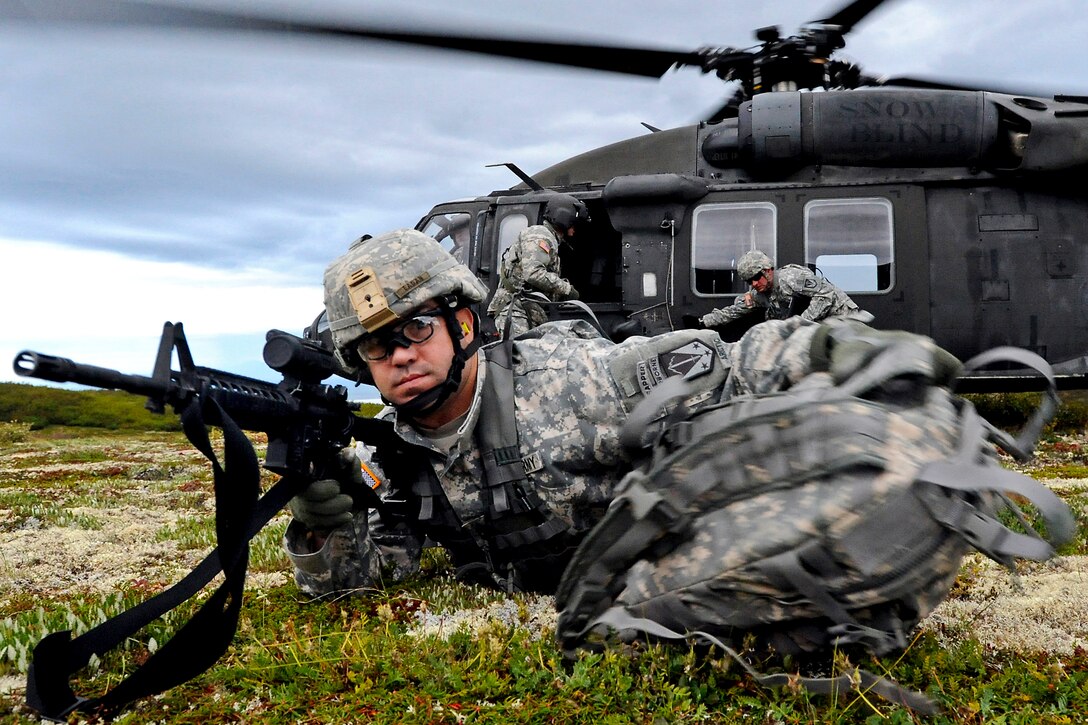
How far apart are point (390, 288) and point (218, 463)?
37.0 inches

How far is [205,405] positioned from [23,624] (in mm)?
1808

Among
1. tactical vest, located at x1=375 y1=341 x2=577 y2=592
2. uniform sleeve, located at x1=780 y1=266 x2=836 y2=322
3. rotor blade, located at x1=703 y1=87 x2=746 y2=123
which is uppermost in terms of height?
rotor blade, located at x1=703 y1=87 x2=746 y2=123

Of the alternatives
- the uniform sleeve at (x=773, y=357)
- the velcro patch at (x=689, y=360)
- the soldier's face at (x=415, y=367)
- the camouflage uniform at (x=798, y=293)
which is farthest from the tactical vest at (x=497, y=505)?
the camouflage uniform at (x=798, y=293)

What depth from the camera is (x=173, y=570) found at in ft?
17.5

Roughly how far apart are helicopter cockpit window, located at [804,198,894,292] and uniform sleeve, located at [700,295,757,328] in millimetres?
832

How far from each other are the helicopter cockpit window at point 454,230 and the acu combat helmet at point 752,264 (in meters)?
3.34

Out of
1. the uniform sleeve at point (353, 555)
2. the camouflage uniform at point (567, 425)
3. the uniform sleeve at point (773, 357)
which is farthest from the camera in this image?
the uniform sleeve at point (353, 555)

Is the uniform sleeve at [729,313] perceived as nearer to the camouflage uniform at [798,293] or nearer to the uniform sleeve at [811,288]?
the camouflage uniform at [798,293]

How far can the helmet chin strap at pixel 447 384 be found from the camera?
3.60 metres

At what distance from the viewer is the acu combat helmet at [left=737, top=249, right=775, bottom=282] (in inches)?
361

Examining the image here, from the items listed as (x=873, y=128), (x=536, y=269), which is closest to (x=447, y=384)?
(x=536, y=269)

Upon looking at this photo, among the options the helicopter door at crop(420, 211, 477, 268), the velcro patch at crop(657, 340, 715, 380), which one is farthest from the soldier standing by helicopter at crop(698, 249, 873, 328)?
the velcro patch at crop(657, 340, 715, 380)

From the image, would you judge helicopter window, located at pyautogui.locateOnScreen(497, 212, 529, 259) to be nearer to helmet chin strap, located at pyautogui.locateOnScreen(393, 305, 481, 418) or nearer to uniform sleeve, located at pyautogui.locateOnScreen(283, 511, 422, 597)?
uniform sleeve, located at pyautogui.locateOnScreen(283, 511, 422, 597)

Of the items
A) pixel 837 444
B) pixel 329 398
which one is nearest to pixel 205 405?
pixel 329 398
